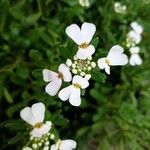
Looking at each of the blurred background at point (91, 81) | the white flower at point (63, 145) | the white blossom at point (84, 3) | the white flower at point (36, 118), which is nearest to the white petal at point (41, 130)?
the white flower at point (36, 118)

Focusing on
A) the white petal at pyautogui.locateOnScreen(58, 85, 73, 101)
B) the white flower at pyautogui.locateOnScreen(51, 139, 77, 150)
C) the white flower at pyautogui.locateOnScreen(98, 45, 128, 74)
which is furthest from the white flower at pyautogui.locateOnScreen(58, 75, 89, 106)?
the white flower at pyautogui.locateOnScreen(51, 139, 77, 150)

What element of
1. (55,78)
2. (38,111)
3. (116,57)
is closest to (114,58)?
(116,57)

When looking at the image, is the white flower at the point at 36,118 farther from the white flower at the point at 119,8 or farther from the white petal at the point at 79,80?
the white flower at the point at 119,8

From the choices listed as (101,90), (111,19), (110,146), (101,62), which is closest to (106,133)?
(110,146)

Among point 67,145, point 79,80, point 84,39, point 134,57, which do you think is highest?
point 84,39

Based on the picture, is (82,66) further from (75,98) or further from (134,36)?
(134,36)
